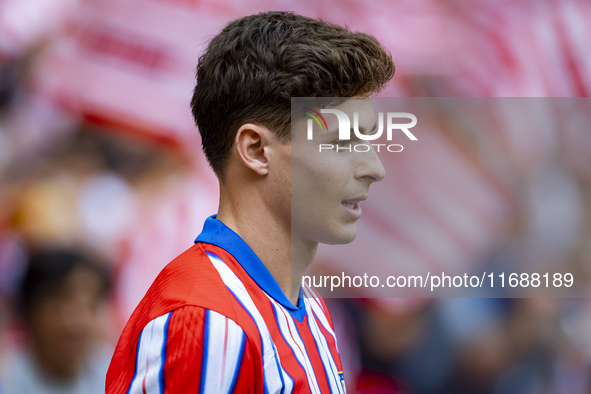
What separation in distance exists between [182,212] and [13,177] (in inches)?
24.1

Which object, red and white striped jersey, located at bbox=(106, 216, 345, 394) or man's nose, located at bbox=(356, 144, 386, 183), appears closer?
red and white striped jersey, located at bbox=(106, 216, 345, 394)

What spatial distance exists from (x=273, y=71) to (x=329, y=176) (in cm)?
20

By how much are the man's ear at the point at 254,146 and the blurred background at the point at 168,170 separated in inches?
40.3

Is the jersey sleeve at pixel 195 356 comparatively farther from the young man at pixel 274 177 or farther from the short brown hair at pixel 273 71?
the short brown hair at pixel 273 71

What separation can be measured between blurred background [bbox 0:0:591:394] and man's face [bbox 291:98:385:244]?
932 mm

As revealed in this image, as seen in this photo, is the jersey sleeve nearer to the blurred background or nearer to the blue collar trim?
the blue collar trim

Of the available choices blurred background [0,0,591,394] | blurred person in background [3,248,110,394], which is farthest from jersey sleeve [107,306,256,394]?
blurred person in background [3,248,110,394]

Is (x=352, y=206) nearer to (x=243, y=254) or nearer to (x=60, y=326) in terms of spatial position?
(x=243, y=254)

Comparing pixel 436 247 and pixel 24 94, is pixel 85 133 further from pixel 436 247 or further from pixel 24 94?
pixel 436 247

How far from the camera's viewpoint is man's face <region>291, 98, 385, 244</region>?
959 millimetres

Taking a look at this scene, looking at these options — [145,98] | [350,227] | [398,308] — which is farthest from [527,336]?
[145,98]

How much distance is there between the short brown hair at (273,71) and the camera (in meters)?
0.94

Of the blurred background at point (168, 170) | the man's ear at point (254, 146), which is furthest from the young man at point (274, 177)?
the blurred background at point (168, 170)

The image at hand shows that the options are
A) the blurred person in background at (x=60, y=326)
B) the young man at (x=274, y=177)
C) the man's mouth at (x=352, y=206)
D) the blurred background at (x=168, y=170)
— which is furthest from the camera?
the blurred person in background at (x=60, y=326)
